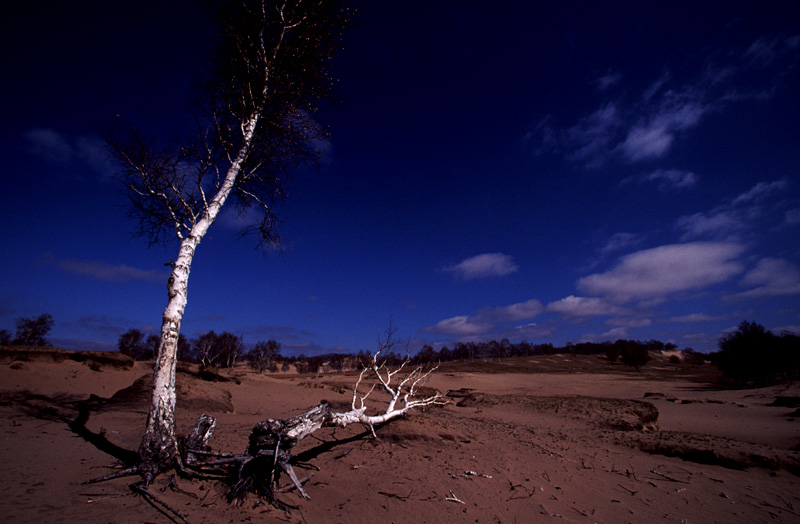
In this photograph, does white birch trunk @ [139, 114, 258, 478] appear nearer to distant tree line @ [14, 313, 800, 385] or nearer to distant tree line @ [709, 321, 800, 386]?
distant tree line @ [14, 313, 800, 385]

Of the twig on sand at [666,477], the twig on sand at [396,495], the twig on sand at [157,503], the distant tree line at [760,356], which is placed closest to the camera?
the twig on sand at [157,503]

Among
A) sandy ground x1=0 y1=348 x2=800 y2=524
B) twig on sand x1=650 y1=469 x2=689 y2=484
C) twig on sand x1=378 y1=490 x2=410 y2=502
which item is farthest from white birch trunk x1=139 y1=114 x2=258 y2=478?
twig on sand x1=650 y1=469 x2=689 y2=484

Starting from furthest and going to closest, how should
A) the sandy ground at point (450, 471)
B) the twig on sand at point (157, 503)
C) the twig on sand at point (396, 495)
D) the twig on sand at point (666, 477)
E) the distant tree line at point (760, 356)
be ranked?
1. the distant tree line at point (760, 356)
2. the twig on sand at point (666, 477)
3. the twig on sand at point (396, 495)
4. the sandy ground at point (450, 471)
5. the twig on sand at point (157, 503)

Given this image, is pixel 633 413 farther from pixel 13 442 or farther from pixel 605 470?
pixel 13 442

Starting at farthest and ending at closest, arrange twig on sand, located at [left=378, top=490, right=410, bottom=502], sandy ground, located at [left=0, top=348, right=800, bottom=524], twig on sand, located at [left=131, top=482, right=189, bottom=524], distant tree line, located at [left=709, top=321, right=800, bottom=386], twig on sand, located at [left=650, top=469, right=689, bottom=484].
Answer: distant tree line, located at [left=709, top=321, right=800, bottom=386], twig on sand, located at [left=650, top=469, right=689, bottom=484], twig on sand, located at [left=378, top=490, right=410, bottom=502], sandy ground, located at [left=0, top=348, right=800, bottom=524], twig on sand, located at [left=131, top=482, right=189, bottom=524]

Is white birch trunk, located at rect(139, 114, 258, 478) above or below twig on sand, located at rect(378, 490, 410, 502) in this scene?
above

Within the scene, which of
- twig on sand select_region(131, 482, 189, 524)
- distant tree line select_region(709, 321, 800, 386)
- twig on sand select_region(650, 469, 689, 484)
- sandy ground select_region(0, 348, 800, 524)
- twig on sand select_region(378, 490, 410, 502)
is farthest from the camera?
distant tree line select_region(709, 321, 800, 386)

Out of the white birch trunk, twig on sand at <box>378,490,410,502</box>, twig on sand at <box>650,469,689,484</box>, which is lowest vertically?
twig on sand at <box>650,469,689,484</box>

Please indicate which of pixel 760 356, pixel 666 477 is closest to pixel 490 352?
pixel 760 356

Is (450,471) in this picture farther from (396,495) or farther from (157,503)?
(157,503)

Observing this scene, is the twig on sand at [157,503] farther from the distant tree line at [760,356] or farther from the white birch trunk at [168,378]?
the distant tree line at [760,356]

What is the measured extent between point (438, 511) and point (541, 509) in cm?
143

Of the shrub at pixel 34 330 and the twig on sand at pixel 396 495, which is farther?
the shrub at pixel 34 330

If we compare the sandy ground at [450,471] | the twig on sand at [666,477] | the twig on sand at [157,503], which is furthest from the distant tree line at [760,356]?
the twig on sand at [157,503]
